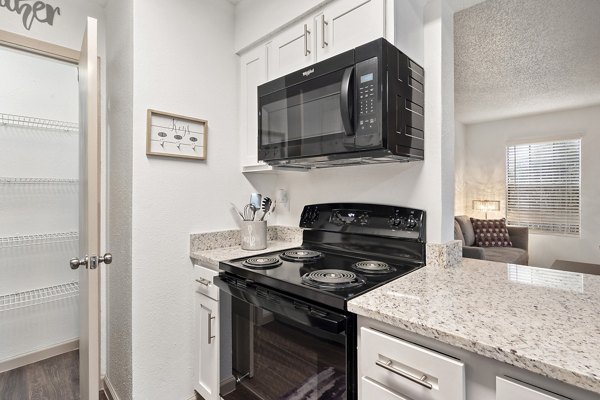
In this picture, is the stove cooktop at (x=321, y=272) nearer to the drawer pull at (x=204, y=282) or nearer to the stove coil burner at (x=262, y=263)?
the stove coil burner at (x=262, y=263)

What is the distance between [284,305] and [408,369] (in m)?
0.45

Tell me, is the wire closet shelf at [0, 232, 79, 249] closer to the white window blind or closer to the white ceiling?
the white ceiling

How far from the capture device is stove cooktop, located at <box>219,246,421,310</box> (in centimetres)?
100

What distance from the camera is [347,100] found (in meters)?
1.17

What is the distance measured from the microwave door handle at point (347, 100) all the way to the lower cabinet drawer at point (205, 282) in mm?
940

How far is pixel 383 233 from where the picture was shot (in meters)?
1.47

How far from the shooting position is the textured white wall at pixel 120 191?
1.51 m

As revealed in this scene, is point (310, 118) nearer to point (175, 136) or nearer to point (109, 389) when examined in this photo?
point (175, 136)

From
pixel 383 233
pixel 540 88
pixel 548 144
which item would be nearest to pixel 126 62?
pixel 383 233

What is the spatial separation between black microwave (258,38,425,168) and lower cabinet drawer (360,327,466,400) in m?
0.67

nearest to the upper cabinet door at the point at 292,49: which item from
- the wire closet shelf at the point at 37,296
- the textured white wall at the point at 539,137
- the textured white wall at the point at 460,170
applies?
the wire closet shelf at the point at 37,296

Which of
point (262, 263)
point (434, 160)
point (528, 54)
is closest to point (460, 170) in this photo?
point (528, 54)

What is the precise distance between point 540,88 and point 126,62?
4469mm

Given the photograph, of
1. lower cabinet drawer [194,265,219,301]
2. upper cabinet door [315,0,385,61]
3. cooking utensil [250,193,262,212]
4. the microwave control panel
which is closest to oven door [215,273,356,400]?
lower cabinet drawer [194,265,219,301]
